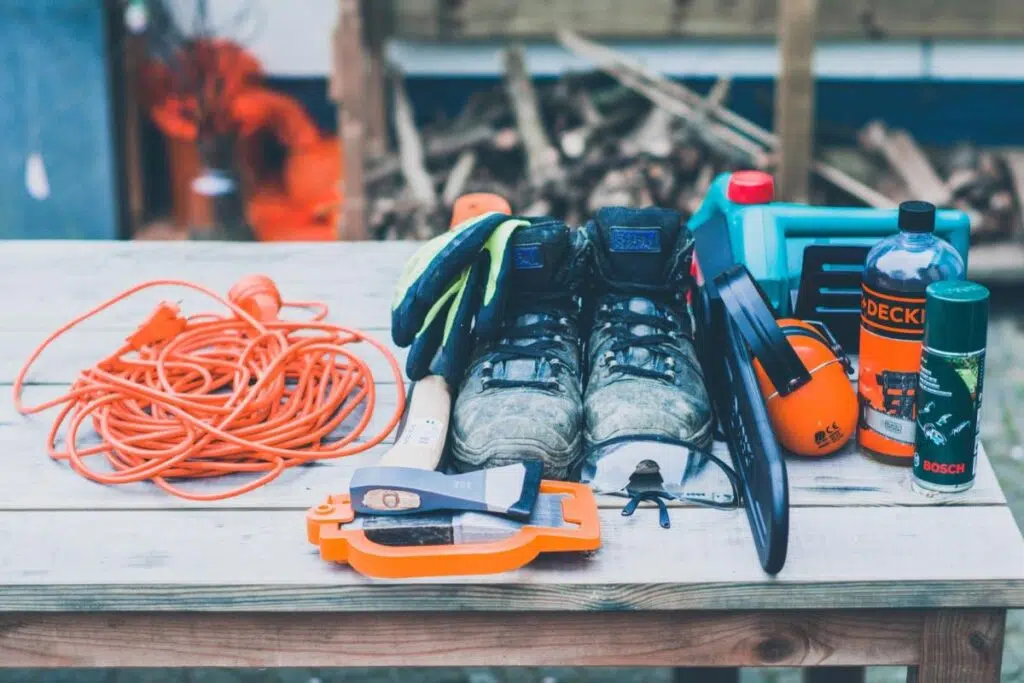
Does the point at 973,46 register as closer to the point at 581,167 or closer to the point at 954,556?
the point at 581,167

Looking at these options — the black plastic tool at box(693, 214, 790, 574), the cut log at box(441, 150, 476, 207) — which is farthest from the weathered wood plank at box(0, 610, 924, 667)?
the cut log at box(441, 150, 476, 207)

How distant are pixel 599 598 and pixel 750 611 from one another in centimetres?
17

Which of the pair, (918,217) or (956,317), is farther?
(918,217)

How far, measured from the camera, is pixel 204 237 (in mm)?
4762

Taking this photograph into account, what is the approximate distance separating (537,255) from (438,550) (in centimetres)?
51

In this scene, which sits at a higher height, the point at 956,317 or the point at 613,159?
the point at 613,159

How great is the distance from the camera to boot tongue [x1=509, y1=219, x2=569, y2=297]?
67.1 inches

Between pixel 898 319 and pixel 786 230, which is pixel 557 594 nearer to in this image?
pixel 898 319

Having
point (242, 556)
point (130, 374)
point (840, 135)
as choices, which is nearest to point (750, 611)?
point (242, 556)

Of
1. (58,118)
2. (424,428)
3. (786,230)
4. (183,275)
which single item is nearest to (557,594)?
(424,428)

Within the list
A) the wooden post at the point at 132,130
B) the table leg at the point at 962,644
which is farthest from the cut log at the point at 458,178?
the table leg at the point at 962,644

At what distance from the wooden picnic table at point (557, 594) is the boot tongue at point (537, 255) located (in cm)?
38

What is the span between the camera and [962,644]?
1382 mm

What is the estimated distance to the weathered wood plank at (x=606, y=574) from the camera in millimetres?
1337
